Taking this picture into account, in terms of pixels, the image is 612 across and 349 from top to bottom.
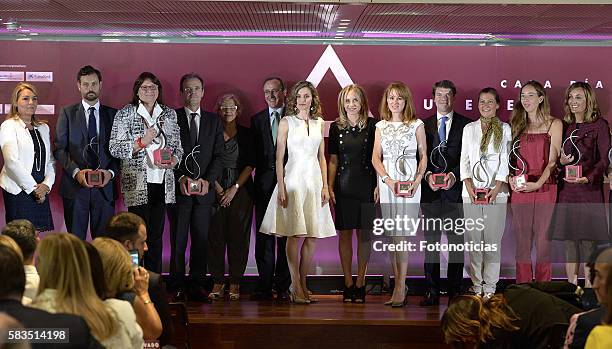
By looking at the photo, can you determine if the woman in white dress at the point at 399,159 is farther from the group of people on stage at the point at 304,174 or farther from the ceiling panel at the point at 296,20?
the ceiling panel at the point at 296,20

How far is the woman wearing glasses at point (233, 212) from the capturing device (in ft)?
25.6

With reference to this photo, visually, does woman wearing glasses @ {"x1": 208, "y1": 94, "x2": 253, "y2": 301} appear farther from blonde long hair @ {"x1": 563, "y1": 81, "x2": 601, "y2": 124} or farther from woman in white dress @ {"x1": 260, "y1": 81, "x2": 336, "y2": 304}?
blonde long hair @ {"x1": 563, "y1": 81, "x2": 601, "y2": 124}

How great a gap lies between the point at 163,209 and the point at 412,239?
79.4 inches

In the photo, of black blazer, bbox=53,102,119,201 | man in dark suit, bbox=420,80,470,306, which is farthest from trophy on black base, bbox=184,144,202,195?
man in dark suit, bbox=420,80,470,306

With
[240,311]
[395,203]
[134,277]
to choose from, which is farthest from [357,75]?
[134,277]

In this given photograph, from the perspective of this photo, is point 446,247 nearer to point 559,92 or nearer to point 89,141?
point 559,92

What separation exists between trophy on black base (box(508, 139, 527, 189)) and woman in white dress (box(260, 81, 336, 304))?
1.51 meters

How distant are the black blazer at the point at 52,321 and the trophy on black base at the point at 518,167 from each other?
16.4 ft

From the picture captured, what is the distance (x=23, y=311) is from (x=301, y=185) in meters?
4.39

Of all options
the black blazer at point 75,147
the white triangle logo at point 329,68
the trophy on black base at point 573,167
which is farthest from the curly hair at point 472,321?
the white triangle logo at point 329,68

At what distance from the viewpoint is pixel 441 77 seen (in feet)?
28.0

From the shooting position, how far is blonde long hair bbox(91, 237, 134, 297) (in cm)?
393

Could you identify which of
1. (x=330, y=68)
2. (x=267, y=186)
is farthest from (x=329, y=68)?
(x=267, y=186)

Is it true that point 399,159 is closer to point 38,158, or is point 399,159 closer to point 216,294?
point 216,294
